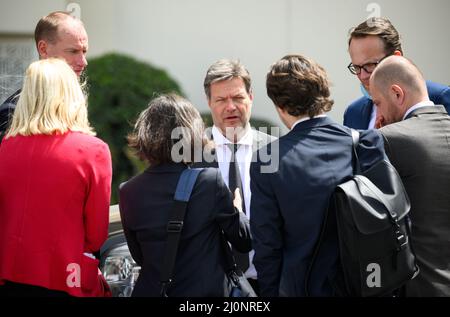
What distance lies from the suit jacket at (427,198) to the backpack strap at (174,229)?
3.09 feet

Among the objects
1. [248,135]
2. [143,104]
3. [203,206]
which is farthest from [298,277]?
[143,104]

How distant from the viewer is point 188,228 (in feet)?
9.07

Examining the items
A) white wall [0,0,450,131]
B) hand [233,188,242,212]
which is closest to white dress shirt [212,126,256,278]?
hand [233,188,242,212]

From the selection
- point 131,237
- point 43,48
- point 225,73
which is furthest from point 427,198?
point 43,48

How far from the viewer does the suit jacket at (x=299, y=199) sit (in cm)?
270

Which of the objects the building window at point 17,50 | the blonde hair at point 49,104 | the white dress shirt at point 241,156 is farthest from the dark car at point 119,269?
the building window at point 17,50

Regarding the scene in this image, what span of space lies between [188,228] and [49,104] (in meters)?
0.80

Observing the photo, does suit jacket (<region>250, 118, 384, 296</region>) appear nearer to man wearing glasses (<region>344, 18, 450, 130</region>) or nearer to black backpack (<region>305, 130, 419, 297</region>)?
black backpack (<region>305, 130, 419, 297</region>)

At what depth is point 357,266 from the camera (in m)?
2.64

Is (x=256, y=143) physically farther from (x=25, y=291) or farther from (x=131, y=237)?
(x=25, y=291)

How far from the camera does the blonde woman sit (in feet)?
9.03

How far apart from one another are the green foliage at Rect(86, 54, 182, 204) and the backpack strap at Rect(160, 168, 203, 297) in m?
6.58

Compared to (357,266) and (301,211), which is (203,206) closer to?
(301,211)

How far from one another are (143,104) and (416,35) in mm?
3969
